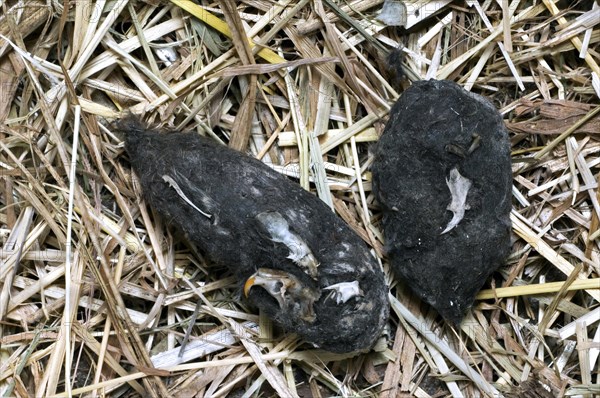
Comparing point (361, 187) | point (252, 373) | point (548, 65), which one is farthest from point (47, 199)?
point (548, 65)

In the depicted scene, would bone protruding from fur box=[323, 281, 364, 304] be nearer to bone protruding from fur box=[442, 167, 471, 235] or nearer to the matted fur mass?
the matted fur mass

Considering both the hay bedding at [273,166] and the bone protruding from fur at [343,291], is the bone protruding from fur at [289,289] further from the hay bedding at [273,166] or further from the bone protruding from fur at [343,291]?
Answer: the hay bedding at [273,166]

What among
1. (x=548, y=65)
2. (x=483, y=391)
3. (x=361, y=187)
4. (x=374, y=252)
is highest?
(x=548, y=65)

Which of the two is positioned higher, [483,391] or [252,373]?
[252,373]

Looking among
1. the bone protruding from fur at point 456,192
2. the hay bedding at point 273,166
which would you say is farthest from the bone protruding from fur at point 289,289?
the bone protruding from fur at point 456,192

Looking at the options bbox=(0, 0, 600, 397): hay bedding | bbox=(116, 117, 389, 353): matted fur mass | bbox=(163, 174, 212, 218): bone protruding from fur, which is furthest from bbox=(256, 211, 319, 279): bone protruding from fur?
bbox=(0, 0, 600, 397): hay bedding

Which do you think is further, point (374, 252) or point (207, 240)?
point (374, 252)

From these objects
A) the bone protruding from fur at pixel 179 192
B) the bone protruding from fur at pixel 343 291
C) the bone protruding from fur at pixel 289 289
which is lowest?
the bone protruding from fur at pixel 343 291

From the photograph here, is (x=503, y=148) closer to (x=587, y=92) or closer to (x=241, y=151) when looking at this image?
(x=587, y=92)
